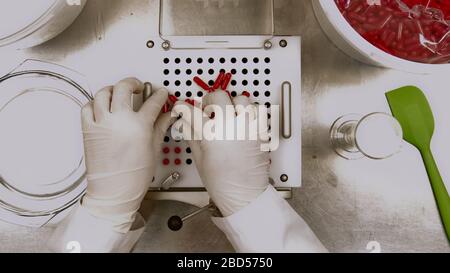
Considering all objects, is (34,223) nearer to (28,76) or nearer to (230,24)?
(28,76)

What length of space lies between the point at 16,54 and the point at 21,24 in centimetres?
11

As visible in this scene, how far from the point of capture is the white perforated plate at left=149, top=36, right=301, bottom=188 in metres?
0.67

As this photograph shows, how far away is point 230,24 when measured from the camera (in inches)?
31.4

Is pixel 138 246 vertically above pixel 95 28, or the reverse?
pixel 95 28

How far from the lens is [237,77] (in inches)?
26.4

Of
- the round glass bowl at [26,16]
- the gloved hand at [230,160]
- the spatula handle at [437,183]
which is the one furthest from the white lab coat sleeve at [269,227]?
the round glass bowl at [26,16]


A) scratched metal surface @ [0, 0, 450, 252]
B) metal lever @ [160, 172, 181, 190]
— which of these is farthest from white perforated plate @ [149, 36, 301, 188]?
scratched metal surface @ [0, 0, 450, 252]

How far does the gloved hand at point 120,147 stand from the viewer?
633 millimetres

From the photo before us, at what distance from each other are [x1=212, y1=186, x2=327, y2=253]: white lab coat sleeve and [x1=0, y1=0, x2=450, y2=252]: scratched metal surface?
138 mm

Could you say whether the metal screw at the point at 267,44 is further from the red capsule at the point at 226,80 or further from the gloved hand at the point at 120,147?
the gloved hand at the point at 120,147

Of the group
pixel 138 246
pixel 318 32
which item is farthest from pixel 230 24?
pixel 138 246

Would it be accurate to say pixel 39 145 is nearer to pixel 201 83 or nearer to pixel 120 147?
pixel 120 147

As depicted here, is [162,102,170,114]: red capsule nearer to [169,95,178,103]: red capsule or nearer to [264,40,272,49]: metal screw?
[169,95,178,103]: red capsule

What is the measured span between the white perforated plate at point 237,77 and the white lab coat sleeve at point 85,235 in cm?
11
